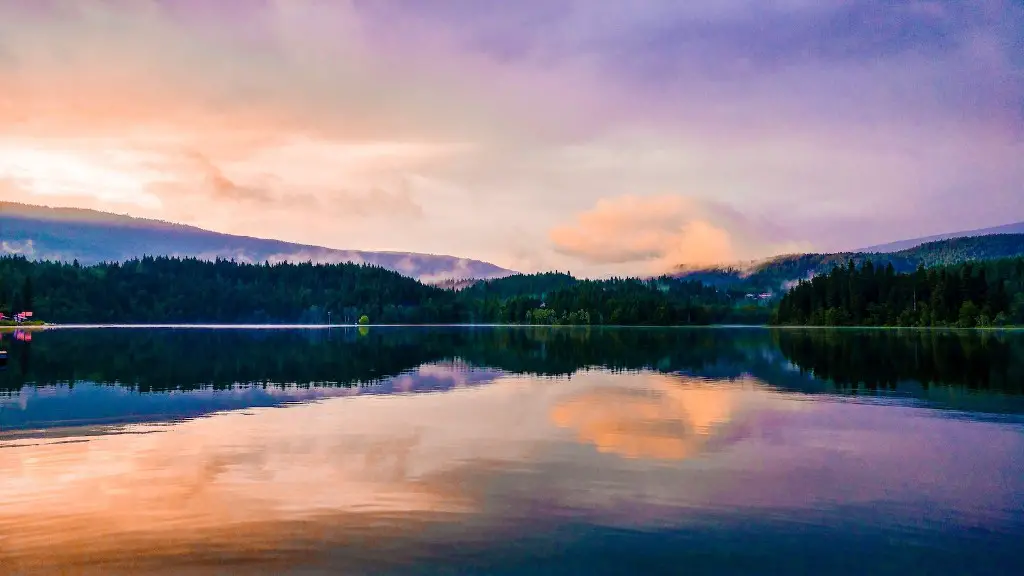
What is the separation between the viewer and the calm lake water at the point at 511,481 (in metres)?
17.2

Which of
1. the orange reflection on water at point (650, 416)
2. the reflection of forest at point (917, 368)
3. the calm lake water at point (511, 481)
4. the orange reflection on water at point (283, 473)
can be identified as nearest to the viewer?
the calm lake water at point (511, 481)

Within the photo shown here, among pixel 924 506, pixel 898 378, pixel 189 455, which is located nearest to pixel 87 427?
pixel 189 455

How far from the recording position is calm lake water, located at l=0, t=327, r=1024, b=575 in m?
17.2

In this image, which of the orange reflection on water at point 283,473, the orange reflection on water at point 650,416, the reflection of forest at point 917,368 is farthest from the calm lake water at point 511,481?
the reflection of forest at point 917,368

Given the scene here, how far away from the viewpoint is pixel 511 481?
2409 centimetres

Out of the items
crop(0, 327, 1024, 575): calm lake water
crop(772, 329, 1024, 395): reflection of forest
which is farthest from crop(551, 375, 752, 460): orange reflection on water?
crop(772, 329, 1024, 395): reflection of forest

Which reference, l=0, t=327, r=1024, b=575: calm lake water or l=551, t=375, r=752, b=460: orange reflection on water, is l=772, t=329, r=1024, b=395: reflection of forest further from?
l=551, t=375, r=752, b=460: orange reflection on water

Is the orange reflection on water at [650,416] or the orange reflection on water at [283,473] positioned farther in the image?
the orange reflection on water at [650,416]

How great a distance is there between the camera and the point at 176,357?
8638 cm

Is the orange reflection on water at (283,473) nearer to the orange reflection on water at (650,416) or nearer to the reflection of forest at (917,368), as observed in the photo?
the orange reflection on water at (650,416)

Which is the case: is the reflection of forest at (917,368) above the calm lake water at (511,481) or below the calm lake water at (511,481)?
above

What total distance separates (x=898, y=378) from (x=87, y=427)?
53.3m

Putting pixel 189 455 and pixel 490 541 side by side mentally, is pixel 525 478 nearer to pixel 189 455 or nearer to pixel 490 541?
pixel 490 541

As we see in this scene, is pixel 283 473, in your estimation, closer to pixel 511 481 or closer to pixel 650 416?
pixel 511 481
